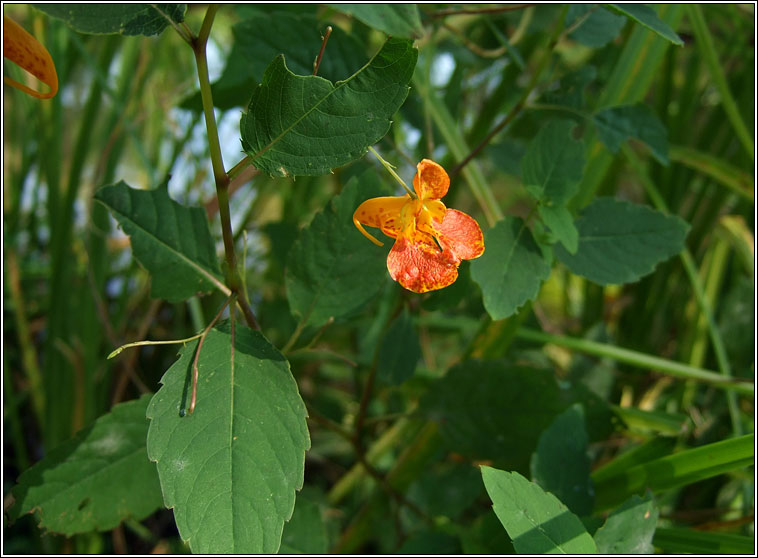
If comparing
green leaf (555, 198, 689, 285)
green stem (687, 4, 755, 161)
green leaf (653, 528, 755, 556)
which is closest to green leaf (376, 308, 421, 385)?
green leaf (555, 198, 689, 285)

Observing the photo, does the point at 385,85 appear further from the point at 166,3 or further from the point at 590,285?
the point at 590,285

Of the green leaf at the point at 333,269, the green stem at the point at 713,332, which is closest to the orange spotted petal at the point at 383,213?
the green leaf at the point at 333,269

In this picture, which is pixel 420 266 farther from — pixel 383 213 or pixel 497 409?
pixel 497 409

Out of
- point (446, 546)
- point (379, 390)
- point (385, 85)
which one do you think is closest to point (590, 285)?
point (379, 390)

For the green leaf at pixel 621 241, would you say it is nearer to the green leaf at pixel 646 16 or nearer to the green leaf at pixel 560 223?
the green leaf at pixel 560 223

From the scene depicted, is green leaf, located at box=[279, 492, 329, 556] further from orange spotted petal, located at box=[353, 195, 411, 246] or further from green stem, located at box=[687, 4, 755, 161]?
green stem, located at box=[687, 4, 755, 161]

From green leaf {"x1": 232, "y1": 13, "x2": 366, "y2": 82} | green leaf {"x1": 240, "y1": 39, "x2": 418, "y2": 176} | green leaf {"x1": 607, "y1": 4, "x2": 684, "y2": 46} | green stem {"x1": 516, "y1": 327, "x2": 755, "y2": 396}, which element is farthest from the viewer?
green stem {"x1": 516, "y1": 327, "x2": 755, "y2": 396}

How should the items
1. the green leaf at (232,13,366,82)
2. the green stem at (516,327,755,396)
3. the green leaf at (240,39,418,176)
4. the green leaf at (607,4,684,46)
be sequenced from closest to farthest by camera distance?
the green leaf at (240,39,418,176) → the green leaf at (607,4,684,46) → the green leaf at (232,13,366,82) → the green stem at (516,327,755,396)
